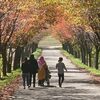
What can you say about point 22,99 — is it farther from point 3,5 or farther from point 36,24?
point 36,24

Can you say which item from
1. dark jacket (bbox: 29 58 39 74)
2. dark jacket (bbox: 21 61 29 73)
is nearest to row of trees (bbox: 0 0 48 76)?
dark jacket (bbox: 21 61 29 73)

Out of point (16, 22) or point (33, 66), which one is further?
point (16, 22)

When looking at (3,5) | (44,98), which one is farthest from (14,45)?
(44,98)

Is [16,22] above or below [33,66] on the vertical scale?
above

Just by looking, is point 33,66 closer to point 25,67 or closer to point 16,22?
point 25,67

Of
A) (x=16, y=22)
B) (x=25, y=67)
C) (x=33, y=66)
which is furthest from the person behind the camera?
(x=16, y=22)

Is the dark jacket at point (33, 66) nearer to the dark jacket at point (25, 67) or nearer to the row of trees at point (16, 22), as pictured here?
the dark jacket at point (25, 67)

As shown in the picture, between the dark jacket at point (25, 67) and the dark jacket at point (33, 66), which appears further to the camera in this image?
the dark jacket at point (33, 66)

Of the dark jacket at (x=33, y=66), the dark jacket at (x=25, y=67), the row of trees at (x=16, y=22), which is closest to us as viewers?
the dark jacket at (x=25, y=67)

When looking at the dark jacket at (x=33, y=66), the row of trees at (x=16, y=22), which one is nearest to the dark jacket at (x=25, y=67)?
the dark jacket at (x=33, y=66)

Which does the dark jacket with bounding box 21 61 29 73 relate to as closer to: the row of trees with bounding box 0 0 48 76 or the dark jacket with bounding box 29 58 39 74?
the dark jacket with bounding box 29 58 39 74

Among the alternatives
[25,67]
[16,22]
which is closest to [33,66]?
[25,67]

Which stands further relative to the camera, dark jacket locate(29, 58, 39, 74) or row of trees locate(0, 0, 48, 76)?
row of trees locate(0, 0, 48, 76)

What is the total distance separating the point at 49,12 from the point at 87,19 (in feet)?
25.2
